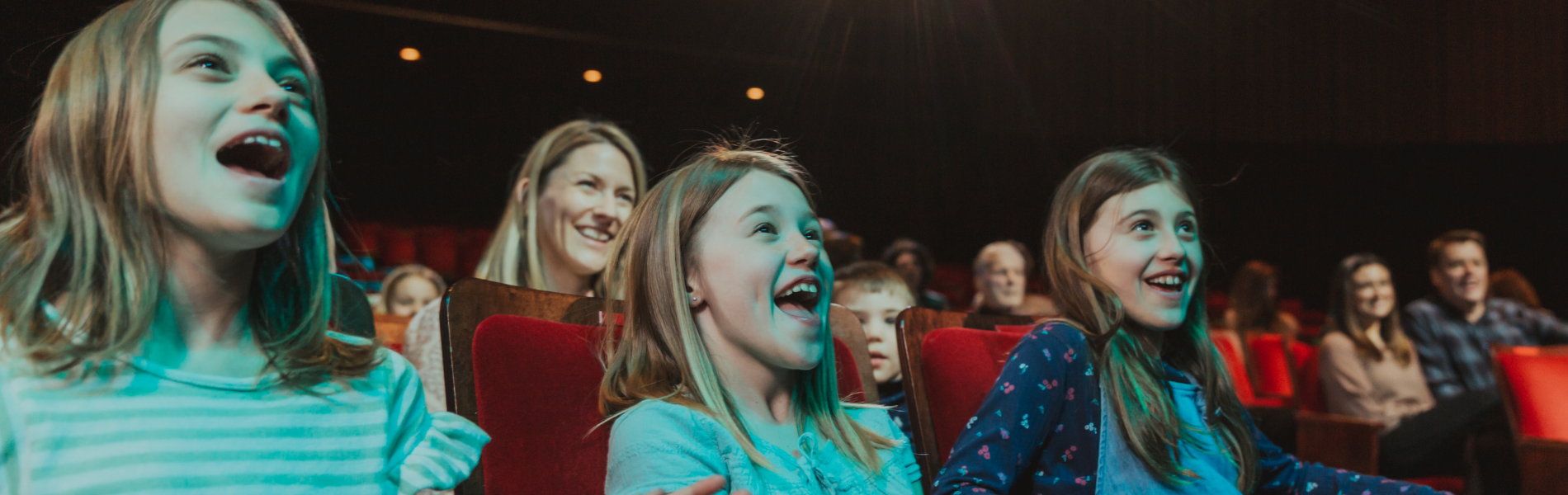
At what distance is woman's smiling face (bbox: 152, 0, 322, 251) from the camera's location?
1.94 ft

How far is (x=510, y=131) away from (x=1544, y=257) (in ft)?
24.2

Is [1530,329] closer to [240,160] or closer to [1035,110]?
[1035,110]

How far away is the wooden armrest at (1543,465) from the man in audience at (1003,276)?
168 centimetres

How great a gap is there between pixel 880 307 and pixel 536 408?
1280 millimetres

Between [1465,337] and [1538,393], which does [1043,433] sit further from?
[1465,337]

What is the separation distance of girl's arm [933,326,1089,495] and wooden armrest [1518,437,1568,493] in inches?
58.6

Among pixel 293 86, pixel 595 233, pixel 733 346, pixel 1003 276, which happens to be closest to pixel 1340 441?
pixel 1003 276

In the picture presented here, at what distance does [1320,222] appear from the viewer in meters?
7.09

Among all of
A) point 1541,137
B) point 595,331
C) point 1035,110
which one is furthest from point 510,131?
point 1541,137

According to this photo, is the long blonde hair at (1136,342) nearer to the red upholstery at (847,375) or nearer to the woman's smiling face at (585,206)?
the red upholstery at (847,375)

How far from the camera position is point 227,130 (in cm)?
60

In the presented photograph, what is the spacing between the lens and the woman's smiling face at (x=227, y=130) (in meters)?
0.59

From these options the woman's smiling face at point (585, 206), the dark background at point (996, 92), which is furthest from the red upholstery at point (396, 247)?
the woman's smiling face at point (585, 206)

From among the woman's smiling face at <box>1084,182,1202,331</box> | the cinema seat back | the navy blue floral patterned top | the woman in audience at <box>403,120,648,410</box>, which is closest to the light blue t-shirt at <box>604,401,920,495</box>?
the navy blue floral patterned top
